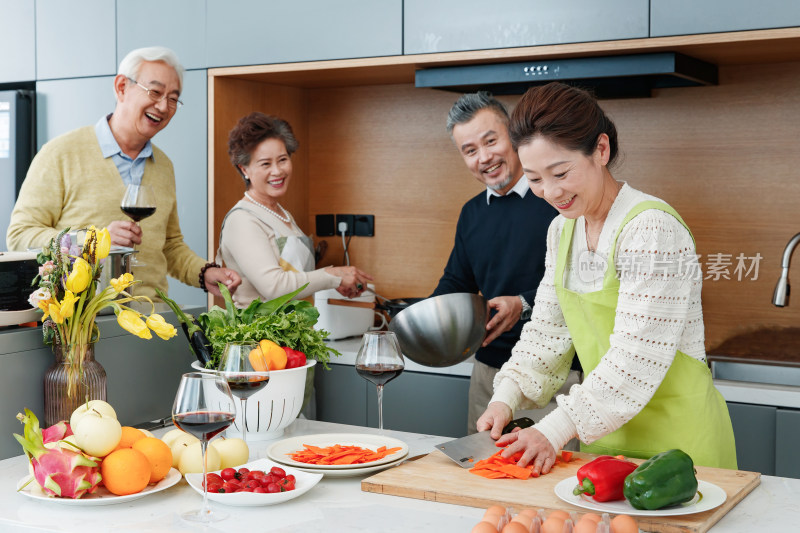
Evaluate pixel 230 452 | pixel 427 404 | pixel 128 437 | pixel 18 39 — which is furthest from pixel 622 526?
pixel 18 39

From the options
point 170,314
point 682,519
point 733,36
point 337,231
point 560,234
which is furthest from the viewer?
point 337,231

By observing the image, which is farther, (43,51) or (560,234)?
(43,51)

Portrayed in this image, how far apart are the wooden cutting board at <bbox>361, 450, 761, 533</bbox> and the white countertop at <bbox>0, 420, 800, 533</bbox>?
13mm

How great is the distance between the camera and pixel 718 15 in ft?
7.48

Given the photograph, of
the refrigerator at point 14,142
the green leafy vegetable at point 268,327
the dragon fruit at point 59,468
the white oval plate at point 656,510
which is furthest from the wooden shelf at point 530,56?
the dragon fruit at point 59,468

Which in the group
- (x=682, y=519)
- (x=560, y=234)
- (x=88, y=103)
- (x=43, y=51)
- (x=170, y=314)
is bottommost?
(x=682, y=519)

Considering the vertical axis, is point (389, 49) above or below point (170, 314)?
above

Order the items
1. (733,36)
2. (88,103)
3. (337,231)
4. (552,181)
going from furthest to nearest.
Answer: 1. (337,231)
2. (88,103)
3. (733,36)
4. (552,181)

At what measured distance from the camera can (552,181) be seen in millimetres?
1580

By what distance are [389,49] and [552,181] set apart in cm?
130

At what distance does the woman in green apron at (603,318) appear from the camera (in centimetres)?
147

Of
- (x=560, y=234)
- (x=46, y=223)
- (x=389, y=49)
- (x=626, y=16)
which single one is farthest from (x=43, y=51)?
(x=560, y=234)

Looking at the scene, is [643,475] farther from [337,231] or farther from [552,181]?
[337,231]

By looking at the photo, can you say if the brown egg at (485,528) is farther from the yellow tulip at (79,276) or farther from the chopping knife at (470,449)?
the yellow tulip at (79,276)
